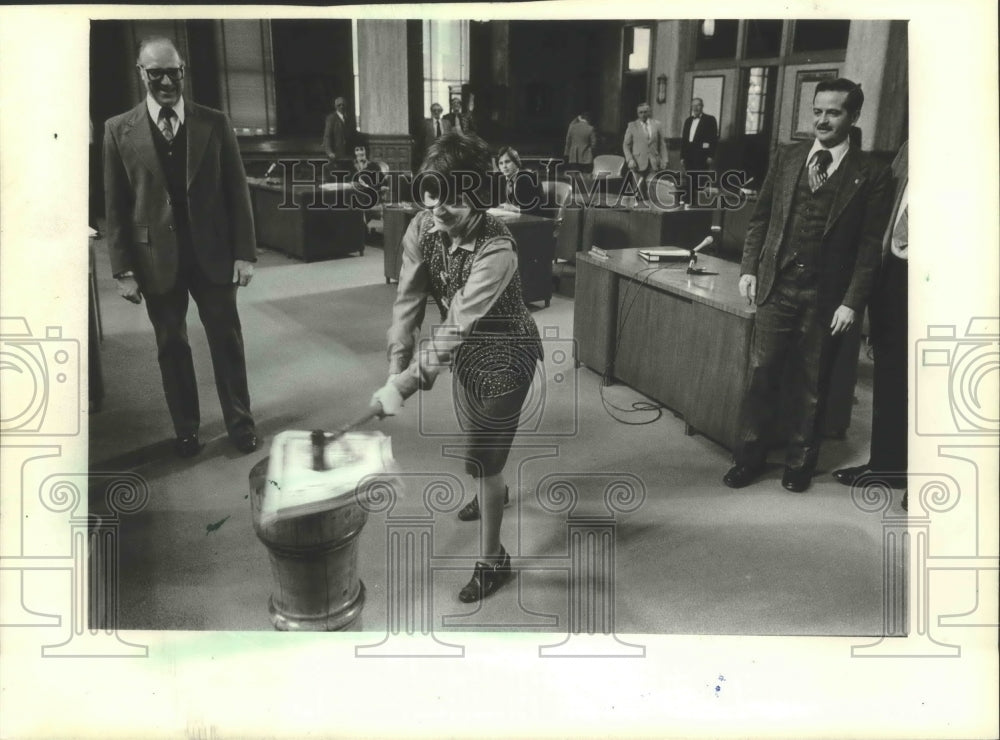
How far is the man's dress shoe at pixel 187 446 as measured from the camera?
2314 mm

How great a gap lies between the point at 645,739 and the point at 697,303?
1.83 metres

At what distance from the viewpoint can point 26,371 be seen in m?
2.10

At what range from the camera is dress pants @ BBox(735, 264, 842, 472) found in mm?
2600

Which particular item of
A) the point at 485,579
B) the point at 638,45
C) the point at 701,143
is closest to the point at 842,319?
the point at 701,143

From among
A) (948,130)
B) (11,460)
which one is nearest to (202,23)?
(11,460)

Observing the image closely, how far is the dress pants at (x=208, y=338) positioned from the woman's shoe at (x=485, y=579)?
86 cm

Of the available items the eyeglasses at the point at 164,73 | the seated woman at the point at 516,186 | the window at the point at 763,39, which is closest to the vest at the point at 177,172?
the eyeglasses at the point at 164,73

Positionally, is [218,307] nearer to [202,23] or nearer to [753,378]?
[202,23]

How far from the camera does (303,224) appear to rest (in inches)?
127

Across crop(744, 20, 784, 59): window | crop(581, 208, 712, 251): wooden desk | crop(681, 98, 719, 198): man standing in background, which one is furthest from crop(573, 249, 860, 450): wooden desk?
crop(744, 20, 784, 59): window

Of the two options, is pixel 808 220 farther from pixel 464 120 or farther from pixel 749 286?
pixel 464 120

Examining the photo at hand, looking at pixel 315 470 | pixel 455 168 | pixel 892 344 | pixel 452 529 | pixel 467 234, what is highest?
pixel 455 168

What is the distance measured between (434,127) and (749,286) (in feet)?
4.39

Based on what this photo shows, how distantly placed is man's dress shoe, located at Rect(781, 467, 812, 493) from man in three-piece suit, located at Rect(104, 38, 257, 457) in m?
1.91
